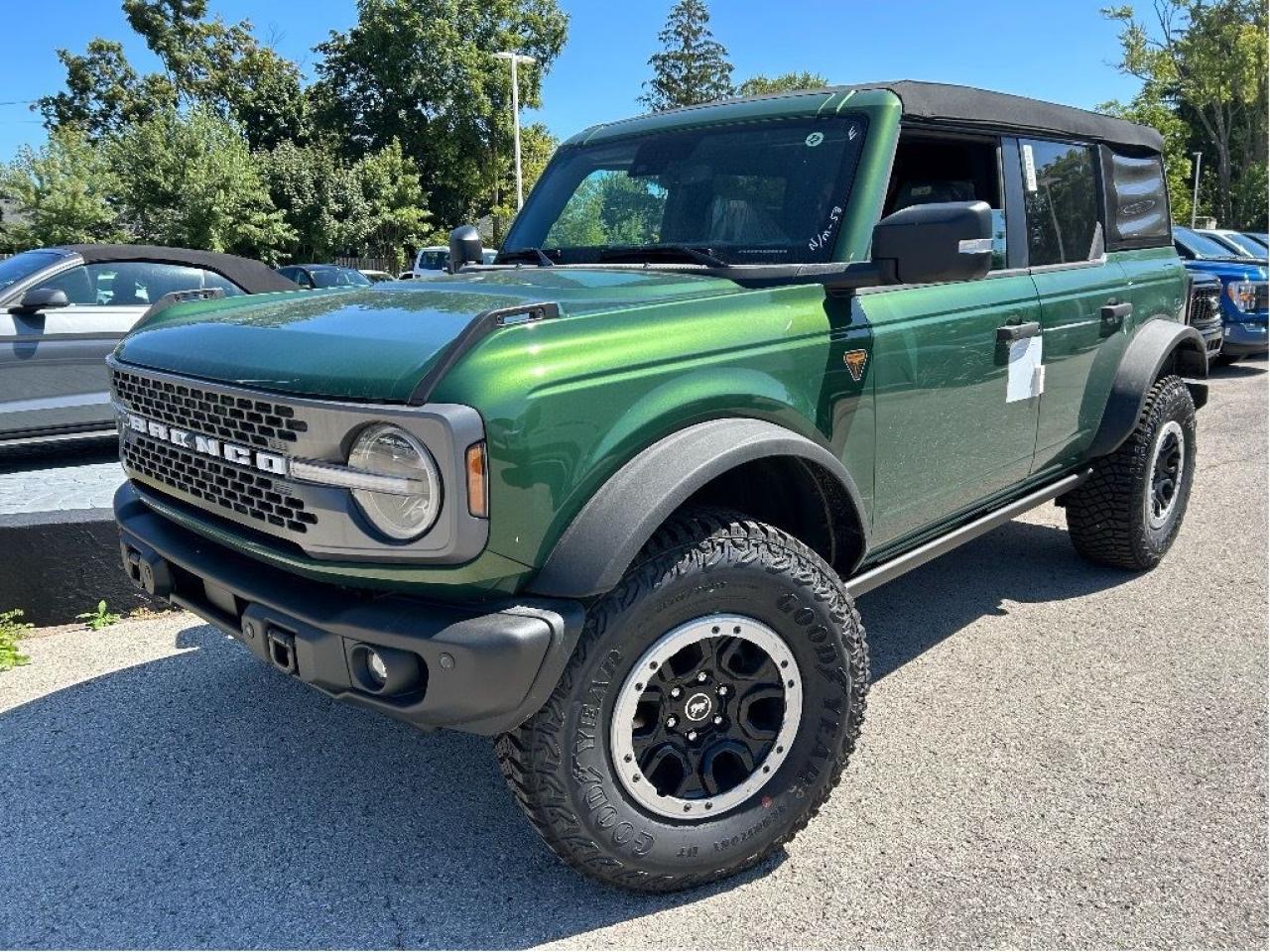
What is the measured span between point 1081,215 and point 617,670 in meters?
3.08

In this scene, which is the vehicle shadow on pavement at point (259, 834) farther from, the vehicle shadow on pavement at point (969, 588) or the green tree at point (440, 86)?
the green tree at point (440, 86)

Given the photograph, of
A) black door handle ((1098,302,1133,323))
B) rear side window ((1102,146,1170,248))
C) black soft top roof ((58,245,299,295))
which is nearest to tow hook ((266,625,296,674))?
black door handle ((1098,302,1133,323))

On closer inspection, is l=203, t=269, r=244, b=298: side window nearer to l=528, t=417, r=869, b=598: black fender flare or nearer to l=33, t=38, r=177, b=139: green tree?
l=528, t=417, r=869, b=598: black fender flare

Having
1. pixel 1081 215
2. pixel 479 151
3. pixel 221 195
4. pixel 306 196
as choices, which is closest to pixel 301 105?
pixel 479 151

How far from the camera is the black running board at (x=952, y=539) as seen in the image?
3.03 meters

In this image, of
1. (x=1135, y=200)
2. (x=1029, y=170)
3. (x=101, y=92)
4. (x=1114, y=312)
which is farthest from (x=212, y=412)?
(x=101, y=92)

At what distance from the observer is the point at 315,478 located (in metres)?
2.07

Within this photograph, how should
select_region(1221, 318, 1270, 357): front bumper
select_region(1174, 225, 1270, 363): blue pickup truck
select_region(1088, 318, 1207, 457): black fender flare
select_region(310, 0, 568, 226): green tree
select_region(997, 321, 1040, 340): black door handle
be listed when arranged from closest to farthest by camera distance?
select_region(997, 321, 1040, 340): black door handle, select_region(1088, 318, 1207, 457): black fender flare, select_region(1174, 225, 1270, 363): blue pickup truck, select_region(1221, 318, 1270, 357): front bumper, select_region(310, 0, 568, 226): green tree

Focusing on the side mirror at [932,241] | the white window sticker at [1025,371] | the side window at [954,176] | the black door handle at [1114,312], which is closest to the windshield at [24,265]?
the side window at [954,176]

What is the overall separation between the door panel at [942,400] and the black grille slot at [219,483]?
1654 millimetres

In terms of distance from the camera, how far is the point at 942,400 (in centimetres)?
309

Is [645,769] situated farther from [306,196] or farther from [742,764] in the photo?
[306,196]

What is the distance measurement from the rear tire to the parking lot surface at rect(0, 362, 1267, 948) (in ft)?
1.43

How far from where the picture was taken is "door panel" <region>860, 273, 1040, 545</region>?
290cm
